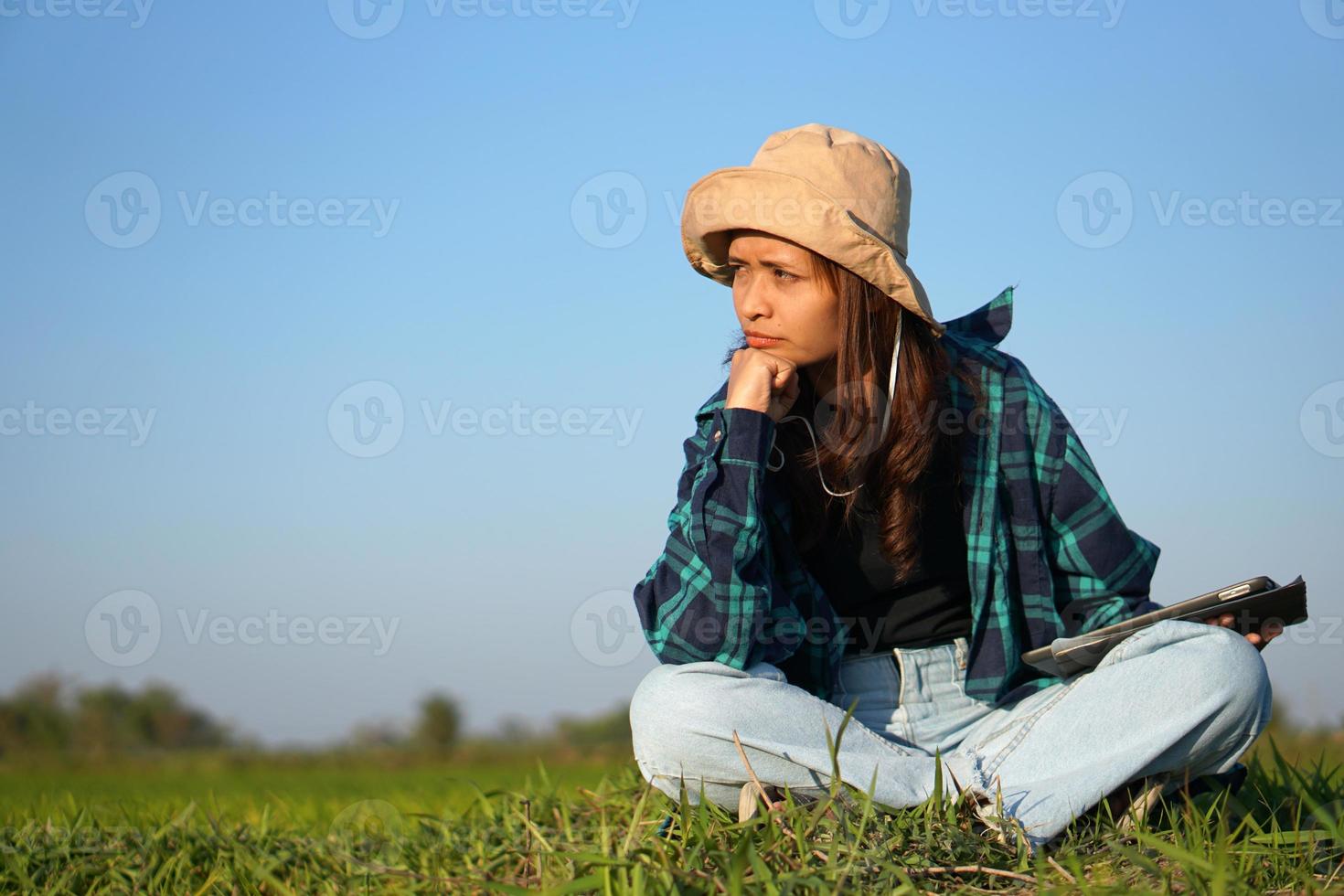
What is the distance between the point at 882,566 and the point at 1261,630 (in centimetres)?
104

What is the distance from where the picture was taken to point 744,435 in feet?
10.5

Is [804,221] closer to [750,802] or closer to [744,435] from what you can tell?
[744,435]

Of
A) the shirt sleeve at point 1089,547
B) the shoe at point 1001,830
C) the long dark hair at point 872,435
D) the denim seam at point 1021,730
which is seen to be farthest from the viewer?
the shirt sleeve at point 1089,547

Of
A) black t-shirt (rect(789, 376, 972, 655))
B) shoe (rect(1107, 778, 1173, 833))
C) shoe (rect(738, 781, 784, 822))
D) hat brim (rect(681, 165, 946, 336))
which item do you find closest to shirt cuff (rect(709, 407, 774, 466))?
black t-shirt (rect(789, 376, 972, 655))

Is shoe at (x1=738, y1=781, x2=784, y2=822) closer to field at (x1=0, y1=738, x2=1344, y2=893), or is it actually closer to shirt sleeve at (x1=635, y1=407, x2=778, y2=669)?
field at (x1=0, y1=738, x2=1344, y2=893)

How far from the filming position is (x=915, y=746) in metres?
3.31

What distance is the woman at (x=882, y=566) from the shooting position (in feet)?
9.53

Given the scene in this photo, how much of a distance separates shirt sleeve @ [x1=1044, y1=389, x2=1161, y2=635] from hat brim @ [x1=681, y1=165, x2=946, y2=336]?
1.93 feet

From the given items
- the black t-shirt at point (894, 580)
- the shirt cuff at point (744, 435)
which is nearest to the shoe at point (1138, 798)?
the black t-shirt at point (894, 580)

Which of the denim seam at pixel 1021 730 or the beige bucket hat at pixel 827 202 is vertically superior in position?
the beige bucket hat at pixel 827 202

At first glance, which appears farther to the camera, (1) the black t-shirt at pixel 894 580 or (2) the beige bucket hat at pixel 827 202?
(1) the black t-shirt at pixel 894 580

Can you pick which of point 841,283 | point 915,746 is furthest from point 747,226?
point 915,746

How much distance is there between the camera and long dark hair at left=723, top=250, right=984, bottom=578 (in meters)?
3.38

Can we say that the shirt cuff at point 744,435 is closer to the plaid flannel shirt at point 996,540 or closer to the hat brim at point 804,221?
the plaid flannel shirt at point 996,540
